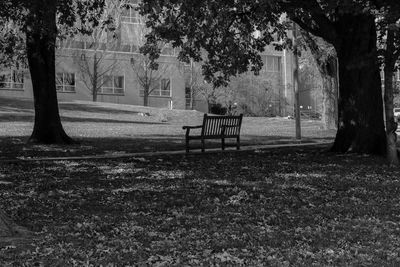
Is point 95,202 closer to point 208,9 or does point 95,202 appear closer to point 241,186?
point 241,186

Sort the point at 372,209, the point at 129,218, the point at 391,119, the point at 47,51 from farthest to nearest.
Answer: the point at 47,51, the point at 391,119, the point at 372,209, the point at 129,218

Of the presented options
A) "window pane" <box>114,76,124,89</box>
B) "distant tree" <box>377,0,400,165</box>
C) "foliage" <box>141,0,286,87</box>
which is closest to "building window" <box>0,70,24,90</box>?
"window pane" <box>114,76,124,89</box>

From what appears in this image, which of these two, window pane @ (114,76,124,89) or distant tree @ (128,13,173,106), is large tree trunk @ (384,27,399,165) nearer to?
distant tree @ (128,13,173,106)

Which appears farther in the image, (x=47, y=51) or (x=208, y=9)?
(x=47, y=51)

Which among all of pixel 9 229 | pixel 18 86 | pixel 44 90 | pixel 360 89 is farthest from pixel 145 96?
pixel 9 229

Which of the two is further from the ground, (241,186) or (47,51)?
(47,51)

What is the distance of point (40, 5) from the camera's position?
12594 millimetres

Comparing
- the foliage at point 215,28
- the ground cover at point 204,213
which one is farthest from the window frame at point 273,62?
the ground cover at point 204,213

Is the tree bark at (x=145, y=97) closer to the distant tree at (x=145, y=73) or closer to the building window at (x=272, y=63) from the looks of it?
the distant tree at (x=145, y=73)

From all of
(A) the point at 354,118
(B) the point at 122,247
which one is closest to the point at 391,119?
(A) the point at 354,118

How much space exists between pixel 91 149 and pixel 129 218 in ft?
31.6

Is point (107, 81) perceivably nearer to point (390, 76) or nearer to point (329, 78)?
point (329, 78)

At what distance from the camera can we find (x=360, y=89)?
44.9 feet

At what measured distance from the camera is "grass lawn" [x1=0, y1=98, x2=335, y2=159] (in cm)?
1614
